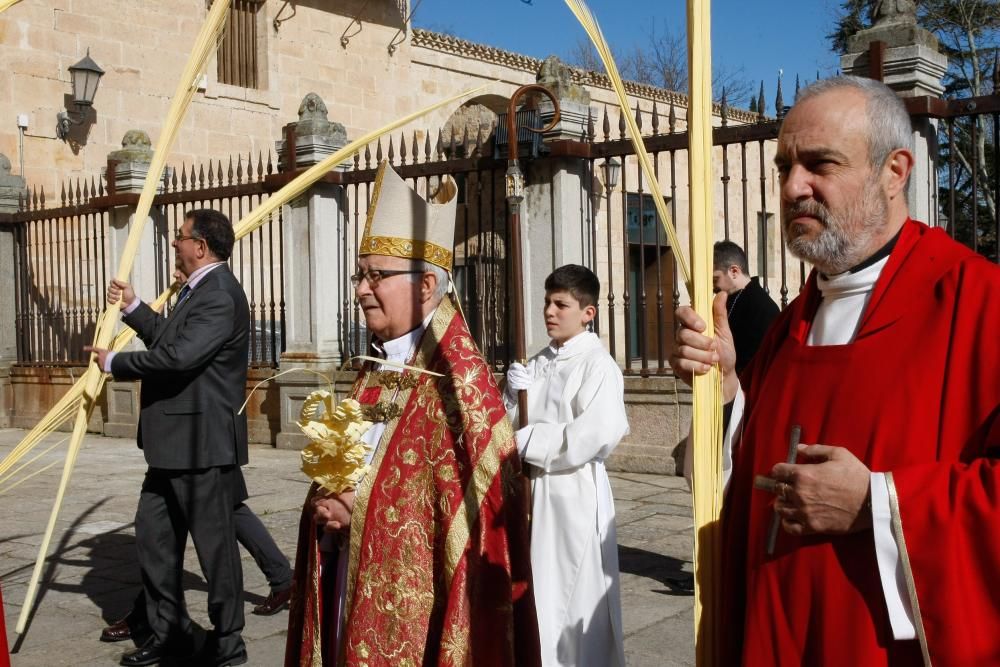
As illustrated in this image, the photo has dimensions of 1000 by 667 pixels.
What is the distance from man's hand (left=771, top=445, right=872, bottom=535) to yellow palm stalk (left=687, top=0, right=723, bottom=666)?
281 mm

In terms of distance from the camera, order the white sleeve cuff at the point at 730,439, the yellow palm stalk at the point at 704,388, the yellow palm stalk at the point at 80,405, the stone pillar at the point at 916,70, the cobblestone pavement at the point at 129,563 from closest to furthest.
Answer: the yellow palm stalk at the point at 704,388
the white sleeve cuff at the point at 730,439
the yellow palm stalk at the point at 80,405
the cobblestone pavement at the point at 129,563
the stone pillar at the point at 916,70

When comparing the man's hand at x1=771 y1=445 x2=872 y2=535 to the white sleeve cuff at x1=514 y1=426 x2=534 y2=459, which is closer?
the man's hand at x1=771 y1=445 x2=872 y2=535

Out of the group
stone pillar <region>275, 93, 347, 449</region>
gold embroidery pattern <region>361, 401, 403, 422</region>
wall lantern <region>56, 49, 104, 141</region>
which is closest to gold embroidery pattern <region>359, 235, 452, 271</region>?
gold embroidery pattern <region>361, 401, 403, 422</region>

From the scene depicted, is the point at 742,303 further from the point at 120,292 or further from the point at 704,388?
the point at 704,388

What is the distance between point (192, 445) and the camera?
15.2 ft

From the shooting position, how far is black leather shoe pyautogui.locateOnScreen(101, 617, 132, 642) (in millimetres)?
4953

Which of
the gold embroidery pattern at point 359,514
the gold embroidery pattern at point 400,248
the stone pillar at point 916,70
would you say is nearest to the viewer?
the gold embroidery pattern at point 359,514

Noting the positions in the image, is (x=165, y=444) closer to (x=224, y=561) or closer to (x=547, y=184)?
(x=224, y=561)

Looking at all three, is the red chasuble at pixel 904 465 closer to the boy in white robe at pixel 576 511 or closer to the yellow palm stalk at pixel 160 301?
the boy in white robe at pixel 576 511

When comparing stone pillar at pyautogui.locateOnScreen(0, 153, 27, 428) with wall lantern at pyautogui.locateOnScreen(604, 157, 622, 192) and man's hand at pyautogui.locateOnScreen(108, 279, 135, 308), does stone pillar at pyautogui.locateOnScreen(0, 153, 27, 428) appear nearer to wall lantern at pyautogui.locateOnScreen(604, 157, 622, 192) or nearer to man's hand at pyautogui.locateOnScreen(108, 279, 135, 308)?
wall lantern at pyautogui.locateOnScreen(604, 157, 622, 192)

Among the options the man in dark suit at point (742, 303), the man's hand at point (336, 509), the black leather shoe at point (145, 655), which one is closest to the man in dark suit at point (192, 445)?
the black leather shoe at point (145, 655)

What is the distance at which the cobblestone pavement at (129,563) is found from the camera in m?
4.89

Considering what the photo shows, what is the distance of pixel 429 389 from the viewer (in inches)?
116

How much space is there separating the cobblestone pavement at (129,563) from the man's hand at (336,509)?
2050mm
